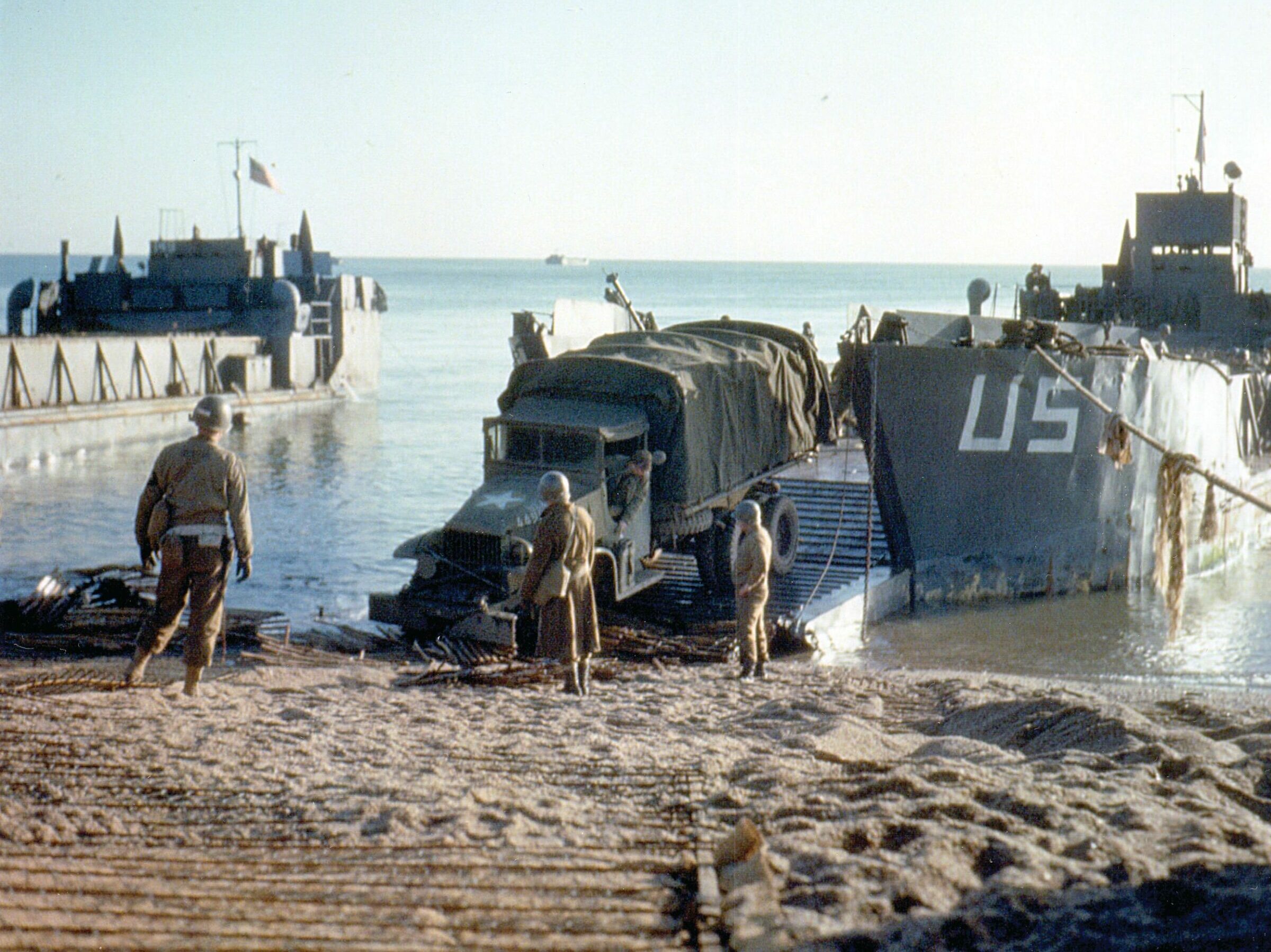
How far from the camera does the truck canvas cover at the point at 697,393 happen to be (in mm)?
13227

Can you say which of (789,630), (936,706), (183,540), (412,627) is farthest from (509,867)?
(789,630)

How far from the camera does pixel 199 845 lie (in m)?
5.36

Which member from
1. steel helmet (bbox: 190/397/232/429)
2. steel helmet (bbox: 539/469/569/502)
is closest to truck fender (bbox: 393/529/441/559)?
steel helmet (bbox: 539/469/569/502)

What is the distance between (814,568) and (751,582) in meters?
5.91

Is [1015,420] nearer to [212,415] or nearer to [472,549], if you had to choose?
[472,549]

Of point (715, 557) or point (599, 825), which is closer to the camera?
point (599, 825)

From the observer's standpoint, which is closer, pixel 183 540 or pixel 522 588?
pixel 183 540

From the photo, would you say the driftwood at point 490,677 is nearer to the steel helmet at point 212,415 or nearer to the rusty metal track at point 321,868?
the steel helmet at point 212,415

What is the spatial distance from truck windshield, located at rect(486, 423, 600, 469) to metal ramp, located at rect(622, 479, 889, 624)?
2.04 m

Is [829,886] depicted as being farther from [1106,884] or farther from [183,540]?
[183,540]

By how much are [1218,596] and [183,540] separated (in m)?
15.4

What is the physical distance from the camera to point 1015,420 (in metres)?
16.0

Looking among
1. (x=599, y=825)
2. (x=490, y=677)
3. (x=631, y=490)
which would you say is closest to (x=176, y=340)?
(x=631, y=490)

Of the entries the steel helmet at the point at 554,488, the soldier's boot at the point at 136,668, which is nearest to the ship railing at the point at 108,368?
the soldier's boot at the point at 136,668
